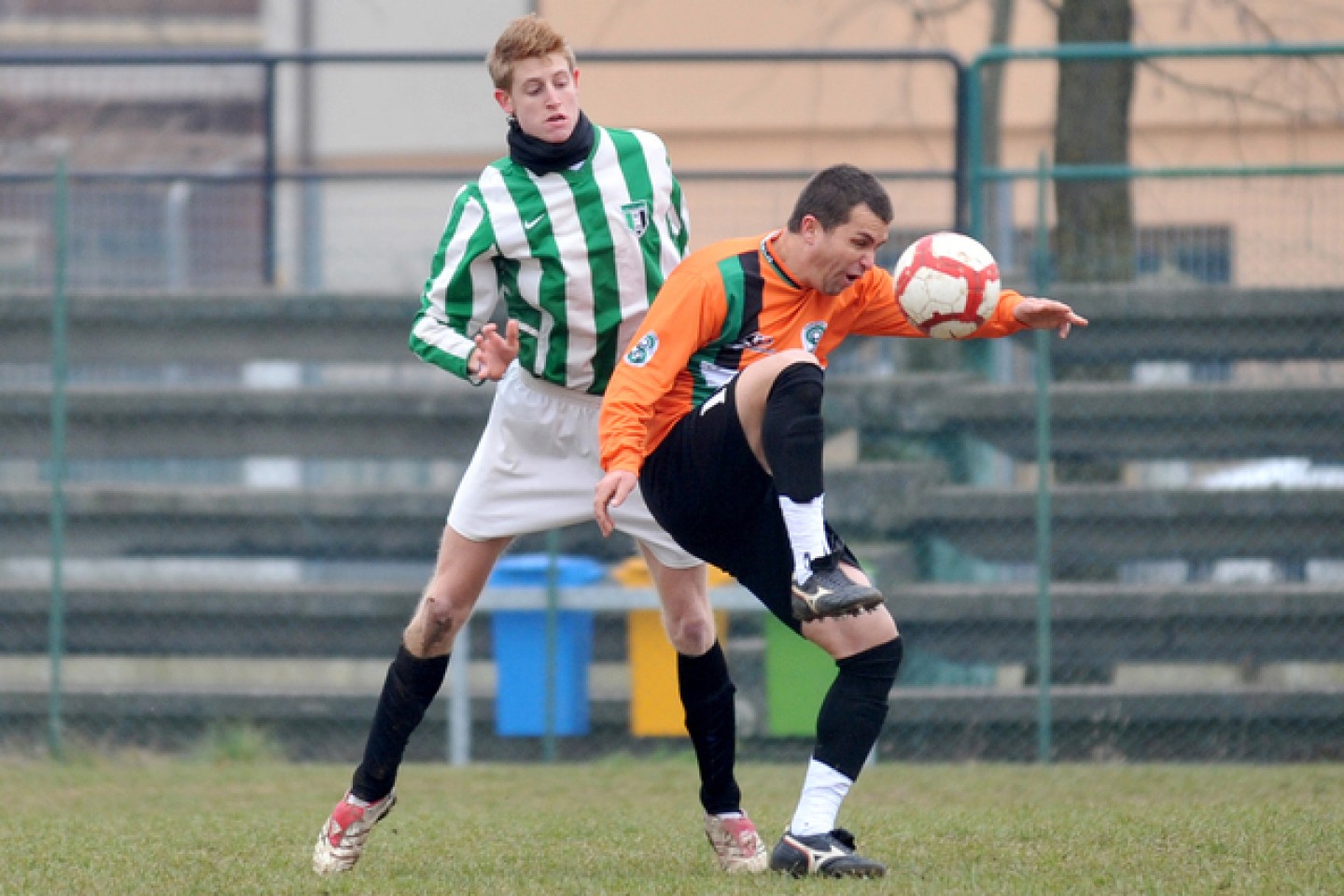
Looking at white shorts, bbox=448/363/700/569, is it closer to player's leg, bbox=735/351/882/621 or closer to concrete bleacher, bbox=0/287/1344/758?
player's leg, bbox=735/351/882/621

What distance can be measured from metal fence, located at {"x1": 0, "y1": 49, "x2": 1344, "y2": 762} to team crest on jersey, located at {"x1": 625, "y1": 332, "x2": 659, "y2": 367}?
419cm

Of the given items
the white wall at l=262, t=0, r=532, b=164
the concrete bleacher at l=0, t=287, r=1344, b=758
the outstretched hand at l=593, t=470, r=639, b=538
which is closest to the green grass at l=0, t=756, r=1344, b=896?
the concrete bleacher at l=0, t=287, r=1344, b=758

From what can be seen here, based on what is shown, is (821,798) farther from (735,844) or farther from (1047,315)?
(1047,315)

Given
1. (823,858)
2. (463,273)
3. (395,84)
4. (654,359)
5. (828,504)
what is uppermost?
(395,84)

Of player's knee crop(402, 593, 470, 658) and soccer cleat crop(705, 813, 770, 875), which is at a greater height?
player's knee crop(402, 593, 470, 658)

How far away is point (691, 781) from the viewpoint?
7.91m

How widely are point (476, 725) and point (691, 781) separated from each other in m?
1.57

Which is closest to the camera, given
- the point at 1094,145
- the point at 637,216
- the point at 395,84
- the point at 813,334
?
the point at 813,334

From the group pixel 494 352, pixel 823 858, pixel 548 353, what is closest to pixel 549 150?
pixel 548 353

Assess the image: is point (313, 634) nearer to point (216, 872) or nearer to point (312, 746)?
point (312, 746)

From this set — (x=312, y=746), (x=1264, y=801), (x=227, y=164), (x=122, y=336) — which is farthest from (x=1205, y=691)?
(x=227, y=164)

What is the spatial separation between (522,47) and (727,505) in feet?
4.13

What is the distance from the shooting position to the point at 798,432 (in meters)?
4.34

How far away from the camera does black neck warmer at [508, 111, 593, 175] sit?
15.9 ft
